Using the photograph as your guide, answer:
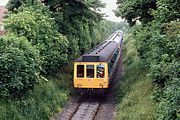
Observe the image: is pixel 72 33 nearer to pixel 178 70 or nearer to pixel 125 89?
pixel 125 89

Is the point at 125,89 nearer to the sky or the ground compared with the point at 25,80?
nearer to the ground

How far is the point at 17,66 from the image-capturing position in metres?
15.0

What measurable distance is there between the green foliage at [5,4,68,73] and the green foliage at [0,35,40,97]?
6.73 feet

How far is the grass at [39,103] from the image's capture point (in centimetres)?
1424

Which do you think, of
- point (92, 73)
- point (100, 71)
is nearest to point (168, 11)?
point (100, 71)

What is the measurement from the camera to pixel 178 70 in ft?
40.7

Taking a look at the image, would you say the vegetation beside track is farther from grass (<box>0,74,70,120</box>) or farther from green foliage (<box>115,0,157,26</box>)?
green foliage (<box>115,0,157,26</box>)

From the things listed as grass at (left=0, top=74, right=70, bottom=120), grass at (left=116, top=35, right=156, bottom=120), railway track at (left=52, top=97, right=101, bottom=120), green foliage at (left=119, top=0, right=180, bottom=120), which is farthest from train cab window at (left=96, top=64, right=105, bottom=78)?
green foliage at (left=119, top=0, right=180, bottom=120)

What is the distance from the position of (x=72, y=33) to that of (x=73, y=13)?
1.75 meters

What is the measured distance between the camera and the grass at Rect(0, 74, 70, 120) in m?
14.2

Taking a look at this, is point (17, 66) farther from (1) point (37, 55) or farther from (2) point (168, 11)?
(2) point (168, 11)

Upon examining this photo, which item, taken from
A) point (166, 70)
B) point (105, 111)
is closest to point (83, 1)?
point (105, 111)

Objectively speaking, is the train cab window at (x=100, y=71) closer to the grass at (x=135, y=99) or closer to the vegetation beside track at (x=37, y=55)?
the grass at (x=135, y=99)

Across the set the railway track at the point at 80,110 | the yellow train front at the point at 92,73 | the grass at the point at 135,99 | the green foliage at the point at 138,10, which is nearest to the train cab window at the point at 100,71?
the yellow train front at the point at 92,73
